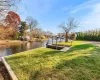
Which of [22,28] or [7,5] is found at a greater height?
[22,28]

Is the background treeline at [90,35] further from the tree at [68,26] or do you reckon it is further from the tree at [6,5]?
the tree at [6,5]

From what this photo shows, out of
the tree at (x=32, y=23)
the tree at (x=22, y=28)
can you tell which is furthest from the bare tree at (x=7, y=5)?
the tree at (x=32, y=23)

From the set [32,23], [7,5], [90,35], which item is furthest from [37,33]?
[7,5]

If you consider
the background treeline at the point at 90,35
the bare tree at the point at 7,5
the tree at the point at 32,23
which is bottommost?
the background treeline at the point at 90,35

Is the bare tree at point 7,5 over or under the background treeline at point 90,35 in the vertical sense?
over

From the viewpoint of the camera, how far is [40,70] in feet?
15.3

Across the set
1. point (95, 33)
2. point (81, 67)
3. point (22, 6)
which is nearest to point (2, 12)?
point (22, 6)

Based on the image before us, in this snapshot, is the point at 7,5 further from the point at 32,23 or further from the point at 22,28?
the point at 32,23

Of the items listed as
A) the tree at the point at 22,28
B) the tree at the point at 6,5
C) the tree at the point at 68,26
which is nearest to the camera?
the tree at the point at 6,5

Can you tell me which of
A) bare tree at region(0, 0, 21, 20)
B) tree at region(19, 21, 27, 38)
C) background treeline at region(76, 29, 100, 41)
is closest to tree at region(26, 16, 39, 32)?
tree at region(19, 21, 27, 38)

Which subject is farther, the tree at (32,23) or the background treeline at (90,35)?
the tree at (32,23)

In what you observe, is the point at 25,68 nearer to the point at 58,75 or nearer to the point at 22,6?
the point at 58,75

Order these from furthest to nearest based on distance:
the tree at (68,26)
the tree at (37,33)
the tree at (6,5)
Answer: the tree at (37,33) → the tree at (68,26) → the tree at (6,5)

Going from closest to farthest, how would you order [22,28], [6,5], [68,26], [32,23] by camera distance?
1. [6,5]
2. [68,26]
3. [22,28]
4. [32,23]
